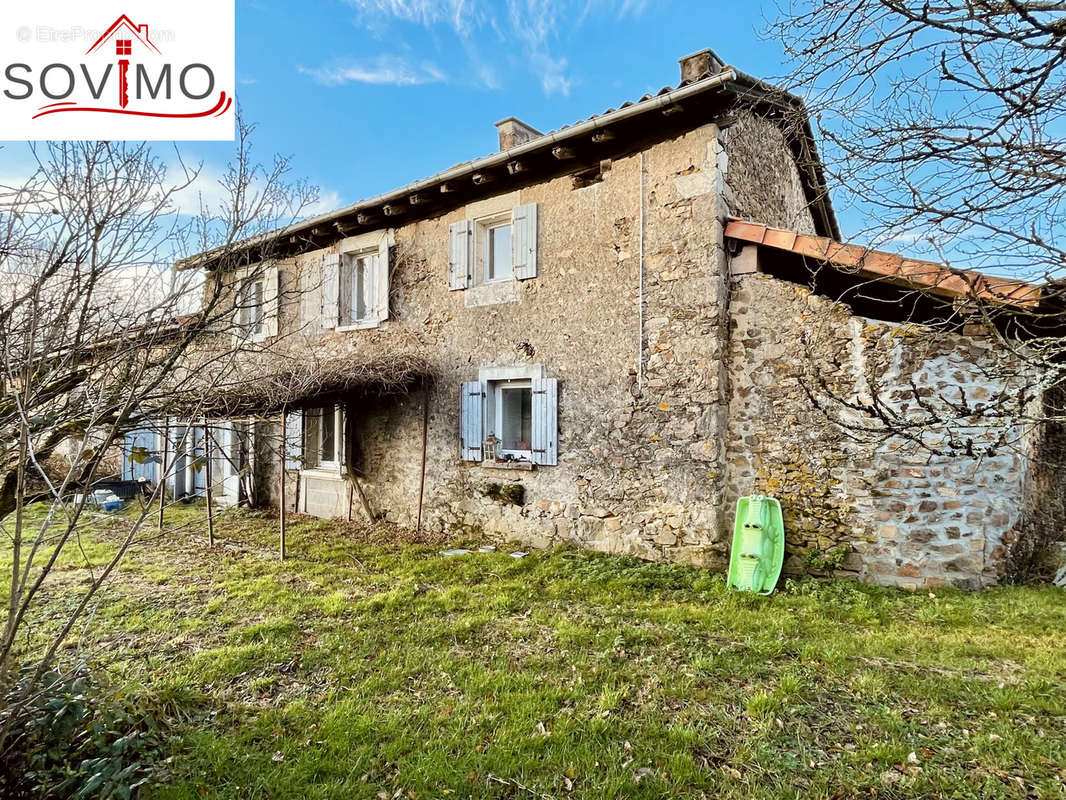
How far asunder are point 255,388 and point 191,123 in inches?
135

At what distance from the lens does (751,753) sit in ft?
8.77

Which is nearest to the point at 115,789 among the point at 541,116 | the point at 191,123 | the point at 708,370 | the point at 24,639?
the point at 24,639

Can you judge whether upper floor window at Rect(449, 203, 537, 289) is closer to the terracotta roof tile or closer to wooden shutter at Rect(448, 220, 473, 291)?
wooden shutter at Rect(448, 220, 473, 291)

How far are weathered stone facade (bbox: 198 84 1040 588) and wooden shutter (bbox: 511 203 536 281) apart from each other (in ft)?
0.43

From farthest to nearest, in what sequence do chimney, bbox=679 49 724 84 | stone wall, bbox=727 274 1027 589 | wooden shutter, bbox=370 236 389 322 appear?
1. wooden shutter, bbox=370 236 389 322
2. chimney, bbox=679 49 724 84
3. stone wall, bbox=727 274 1027 589

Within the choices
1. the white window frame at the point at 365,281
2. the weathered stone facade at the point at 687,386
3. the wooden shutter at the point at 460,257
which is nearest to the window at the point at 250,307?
the weathered stone facade at the point at 687,386

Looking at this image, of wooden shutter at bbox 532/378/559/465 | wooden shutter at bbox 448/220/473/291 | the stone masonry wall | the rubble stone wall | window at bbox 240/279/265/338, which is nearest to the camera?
window at bbox 240/279/265/338

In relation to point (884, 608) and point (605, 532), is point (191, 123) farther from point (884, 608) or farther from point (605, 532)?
point (884, 608)

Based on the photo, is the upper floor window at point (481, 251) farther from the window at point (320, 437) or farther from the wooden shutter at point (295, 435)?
the wooden shutter at point (295, 435)

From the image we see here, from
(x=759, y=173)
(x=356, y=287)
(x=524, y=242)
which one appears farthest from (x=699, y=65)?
(x=356, y=287)

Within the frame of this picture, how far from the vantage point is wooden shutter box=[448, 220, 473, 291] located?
302 inches

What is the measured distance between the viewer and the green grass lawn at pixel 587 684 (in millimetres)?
2539

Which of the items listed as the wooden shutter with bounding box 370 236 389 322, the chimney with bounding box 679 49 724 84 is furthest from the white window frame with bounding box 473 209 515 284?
the chimney with bounding box 679 49 724 84

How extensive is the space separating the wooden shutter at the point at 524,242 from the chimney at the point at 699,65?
2.26m
